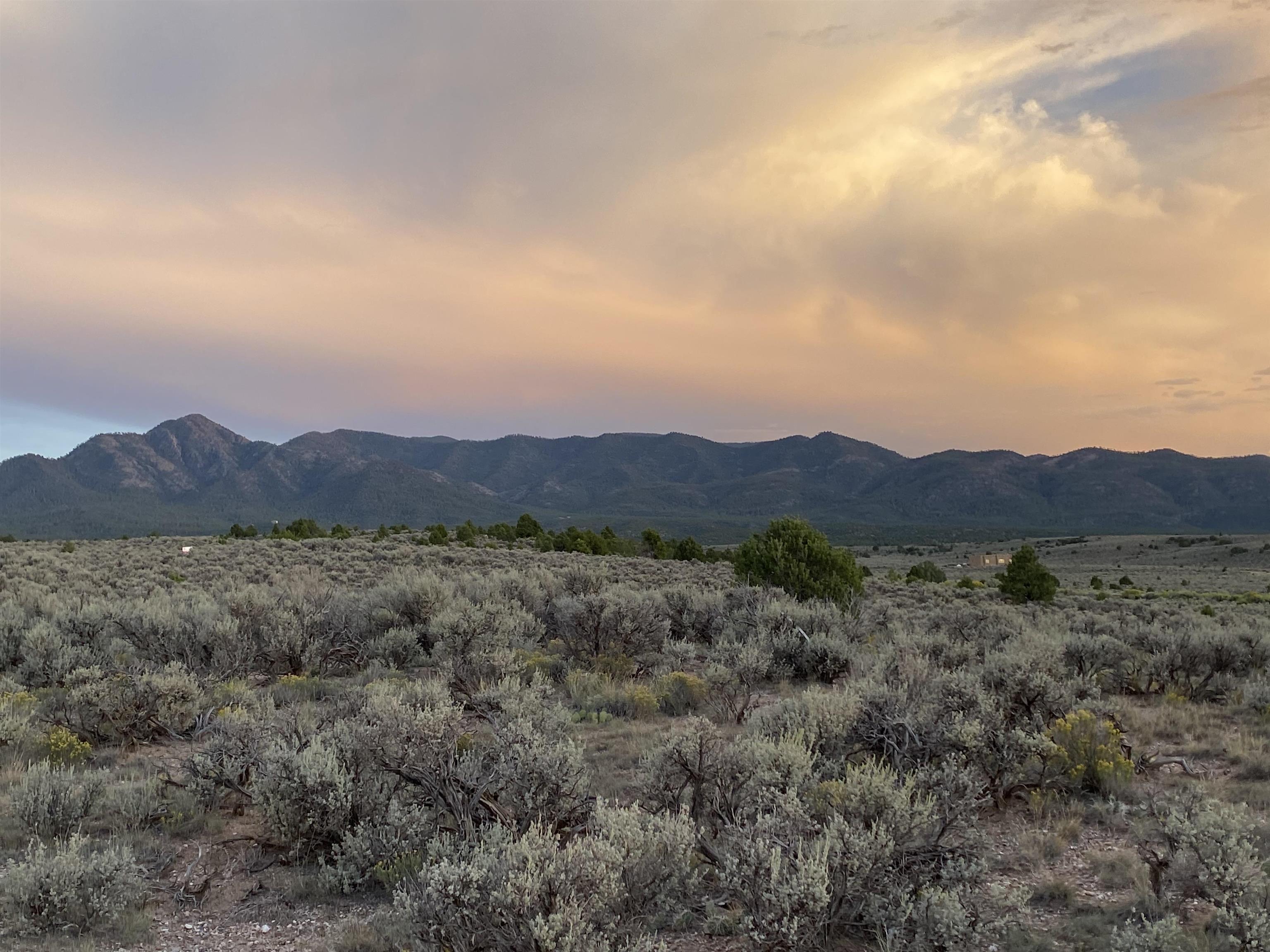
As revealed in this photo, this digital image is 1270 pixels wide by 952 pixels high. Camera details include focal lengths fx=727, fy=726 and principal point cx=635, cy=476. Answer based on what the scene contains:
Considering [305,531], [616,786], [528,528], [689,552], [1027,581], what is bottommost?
[1027,581]

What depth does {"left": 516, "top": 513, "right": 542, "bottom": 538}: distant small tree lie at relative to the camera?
47.6 meters

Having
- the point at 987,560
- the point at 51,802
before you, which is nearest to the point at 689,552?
the point at 51,802

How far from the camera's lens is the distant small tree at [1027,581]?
3045 centimetres

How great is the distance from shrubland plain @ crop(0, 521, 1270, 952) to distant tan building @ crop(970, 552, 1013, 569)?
208ft

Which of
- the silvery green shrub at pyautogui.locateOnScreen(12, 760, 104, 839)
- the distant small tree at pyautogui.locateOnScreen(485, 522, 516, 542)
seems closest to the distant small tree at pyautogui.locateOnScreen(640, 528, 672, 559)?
the distant small tree at pyautogui.locateOnScreen(485, 522, 516, 542)

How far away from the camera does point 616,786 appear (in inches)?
275

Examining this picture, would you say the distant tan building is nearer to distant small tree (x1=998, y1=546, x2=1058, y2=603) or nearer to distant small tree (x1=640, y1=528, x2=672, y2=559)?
distant small tree (x1=640, y1=528, x2=672, y2=559)

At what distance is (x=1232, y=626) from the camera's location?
1340 cm

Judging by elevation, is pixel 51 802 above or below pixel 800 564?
below

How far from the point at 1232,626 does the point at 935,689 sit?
10.1m

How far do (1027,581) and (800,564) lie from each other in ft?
53.1

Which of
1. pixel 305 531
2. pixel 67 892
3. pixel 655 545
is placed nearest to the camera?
pixel 67 892

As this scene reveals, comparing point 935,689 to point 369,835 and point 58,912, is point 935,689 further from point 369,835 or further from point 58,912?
point 58,912

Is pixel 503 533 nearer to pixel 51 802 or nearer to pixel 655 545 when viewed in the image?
pixel 655 545
